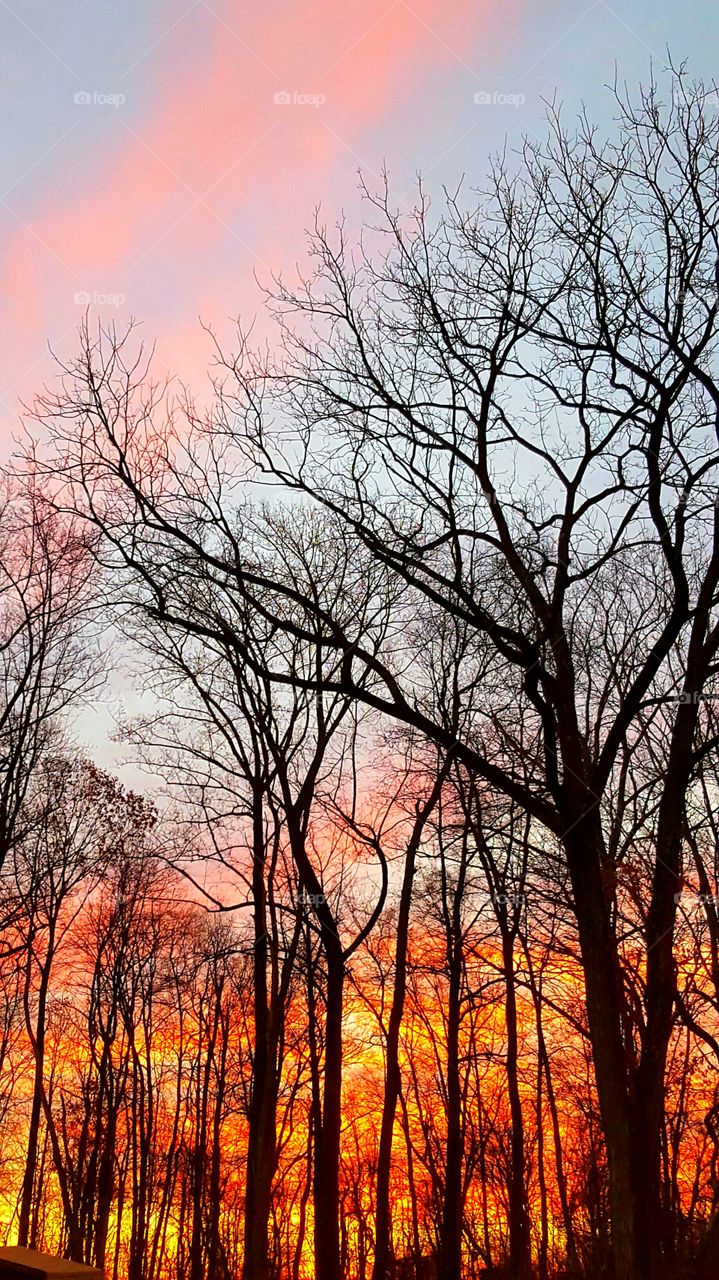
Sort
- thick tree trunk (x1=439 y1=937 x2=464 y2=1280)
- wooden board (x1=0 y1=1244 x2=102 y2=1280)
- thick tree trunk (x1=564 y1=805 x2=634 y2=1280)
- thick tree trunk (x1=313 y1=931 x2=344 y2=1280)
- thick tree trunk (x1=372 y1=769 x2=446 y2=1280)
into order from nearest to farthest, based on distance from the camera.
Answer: wooden board (x1=0 y1=1244 x2=102 y2=1280)
thick tree trunk (x1=564 y1=805 x2=634 y2=1280)
thick tree trunk (x1=313 y1=931 x2=344 y2=1280)
thick tree trunk (x1=439 y1=937 x2=464 y2=1280)
thick tree trunk (x1=372 y1=769 x2=446 y2=1280)

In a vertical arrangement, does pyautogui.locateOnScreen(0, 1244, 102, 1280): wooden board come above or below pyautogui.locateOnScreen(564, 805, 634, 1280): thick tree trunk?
below

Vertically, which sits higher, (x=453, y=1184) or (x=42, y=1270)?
(x=42, y=1270)

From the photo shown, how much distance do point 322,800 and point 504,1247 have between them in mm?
18574

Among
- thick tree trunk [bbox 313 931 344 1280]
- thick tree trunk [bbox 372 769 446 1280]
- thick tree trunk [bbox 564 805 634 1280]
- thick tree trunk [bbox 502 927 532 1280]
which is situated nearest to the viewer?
thick tree trunk [bbox 564 805 634 1280]

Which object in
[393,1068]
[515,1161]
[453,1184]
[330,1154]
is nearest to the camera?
[330,1154]

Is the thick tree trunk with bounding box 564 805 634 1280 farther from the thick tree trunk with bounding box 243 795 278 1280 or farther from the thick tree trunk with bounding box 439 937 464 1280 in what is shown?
the thick tree trunk with bounding box 439 937 464 1280

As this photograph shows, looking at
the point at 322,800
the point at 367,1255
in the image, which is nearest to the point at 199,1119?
the point at 367,1255

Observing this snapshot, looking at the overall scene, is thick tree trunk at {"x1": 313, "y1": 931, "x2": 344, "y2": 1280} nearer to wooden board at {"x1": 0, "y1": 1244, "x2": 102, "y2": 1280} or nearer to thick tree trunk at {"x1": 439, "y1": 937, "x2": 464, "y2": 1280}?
thick tree trunk at {"x1": 439, "y1": 937, "x2": 464, "y2": 1280}

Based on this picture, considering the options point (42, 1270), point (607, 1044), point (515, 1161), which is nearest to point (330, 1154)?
point (515, 1161)

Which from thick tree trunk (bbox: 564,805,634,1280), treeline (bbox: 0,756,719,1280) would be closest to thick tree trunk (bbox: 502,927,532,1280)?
treeline (bbox: 0,756,719,1280)

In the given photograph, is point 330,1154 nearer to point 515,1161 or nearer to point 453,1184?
point 453,1184

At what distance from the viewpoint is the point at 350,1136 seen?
4200cm

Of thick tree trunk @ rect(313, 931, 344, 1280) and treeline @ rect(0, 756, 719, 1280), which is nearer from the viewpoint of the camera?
thick tree trunk @ rect(313, 931, 344, 1280)

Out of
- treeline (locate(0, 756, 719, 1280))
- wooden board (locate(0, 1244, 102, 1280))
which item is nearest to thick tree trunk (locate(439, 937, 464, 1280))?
treeline (locate(0, 756, 719, 1280))
